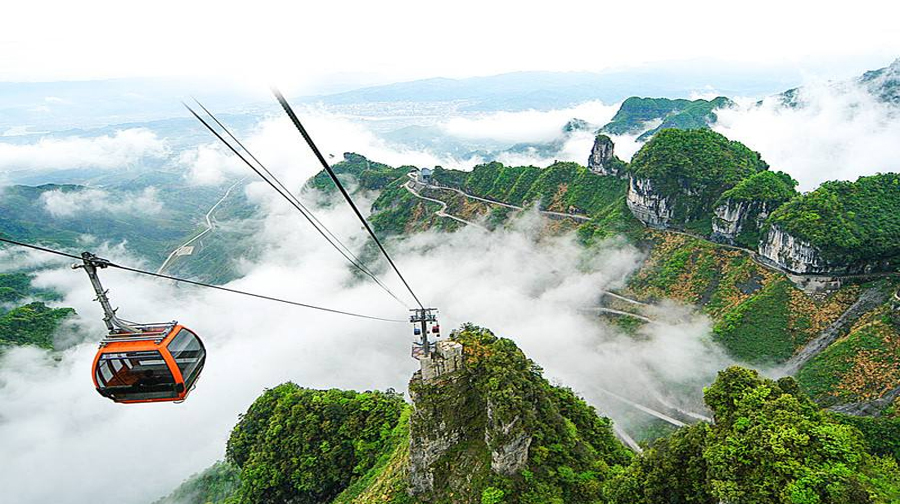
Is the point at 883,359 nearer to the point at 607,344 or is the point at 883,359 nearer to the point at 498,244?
the point at 607,344

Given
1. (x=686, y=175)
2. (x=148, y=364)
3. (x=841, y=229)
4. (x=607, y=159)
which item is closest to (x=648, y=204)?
(x=686, y=175)

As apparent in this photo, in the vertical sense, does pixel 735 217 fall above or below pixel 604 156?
below

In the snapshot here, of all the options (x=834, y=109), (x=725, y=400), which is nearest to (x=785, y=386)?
(x=725, y=400)

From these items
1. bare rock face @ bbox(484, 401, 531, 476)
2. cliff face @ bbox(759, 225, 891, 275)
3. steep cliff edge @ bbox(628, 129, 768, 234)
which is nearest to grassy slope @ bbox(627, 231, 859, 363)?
cliff face @ bbox(759, 225, 891, 275)

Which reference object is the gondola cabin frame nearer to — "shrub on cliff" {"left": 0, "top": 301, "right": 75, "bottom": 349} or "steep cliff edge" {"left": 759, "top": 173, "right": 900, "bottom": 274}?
"steep cliff edge" {"left": 759, "top": 173, "right": 900, "bottom": 274}

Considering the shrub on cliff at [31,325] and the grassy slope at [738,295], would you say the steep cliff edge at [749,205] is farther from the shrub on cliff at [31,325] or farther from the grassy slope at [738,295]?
the shrub on cliff at [31,325]

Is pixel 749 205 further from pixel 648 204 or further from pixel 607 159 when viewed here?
pixel 607 159

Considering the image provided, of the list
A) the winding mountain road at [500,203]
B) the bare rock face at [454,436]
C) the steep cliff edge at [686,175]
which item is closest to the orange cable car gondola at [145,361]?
the bare rock face at [454,436]
